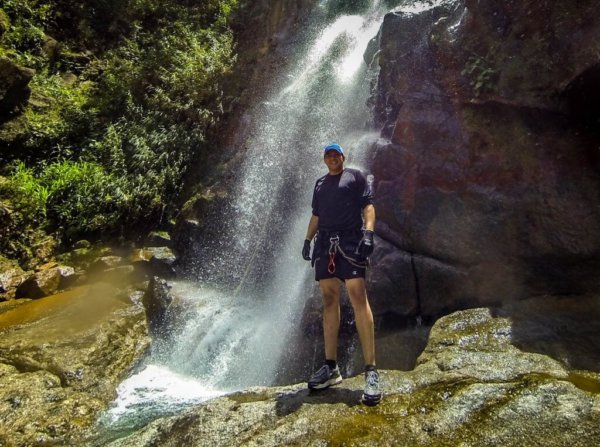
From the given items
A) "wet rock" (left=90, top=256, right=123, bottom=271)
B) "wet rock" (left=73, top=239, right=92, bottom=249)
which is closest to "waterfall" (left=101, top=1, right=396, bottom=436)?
"wet rock" (left=90, top=256, right=123, bottom=271)

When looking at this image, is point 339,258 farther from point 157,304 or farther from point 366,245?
point 157,304

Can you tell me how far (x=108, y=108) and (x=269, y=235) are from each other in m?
8.85

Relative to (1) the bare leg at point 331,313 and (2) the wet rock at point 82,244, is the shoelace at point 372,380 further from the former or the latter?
(2) the wet rock at point 82,244

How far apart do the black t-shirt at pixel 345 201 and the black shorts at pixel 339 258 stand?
0.30 ft

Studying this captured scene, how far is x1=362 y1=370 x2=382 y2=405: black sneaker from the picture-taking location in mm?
4094

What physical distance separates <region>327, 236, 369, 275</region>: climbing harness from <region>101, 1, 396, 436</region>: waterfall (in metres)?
4.07

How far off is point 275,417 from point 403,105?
6.94 m

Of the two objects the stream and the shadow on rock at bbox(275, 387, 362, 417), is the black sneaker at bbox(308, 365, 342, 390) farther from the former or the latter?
the stream

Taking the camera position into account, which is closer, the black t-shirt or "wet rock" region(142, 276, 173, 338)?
the black t-shirt

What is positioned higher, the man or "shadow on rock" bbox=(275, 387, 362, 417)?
the man

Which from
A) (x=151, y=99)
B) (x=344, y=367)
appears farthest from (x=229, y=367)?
(x=151, y=99)

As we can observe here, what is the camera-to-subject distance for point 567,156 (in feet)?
22.3

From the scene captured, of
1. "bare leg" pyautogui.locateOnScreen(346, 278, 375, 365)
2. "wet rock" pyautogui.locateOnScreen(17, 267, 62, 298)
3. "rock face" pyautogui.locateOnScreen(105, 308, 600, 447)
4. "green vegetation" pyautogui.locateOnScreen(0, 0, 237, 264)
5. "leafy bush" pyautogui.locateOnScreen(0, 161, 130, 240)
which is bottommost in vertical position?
"rock face" pyautogui.locateOnScreen(105, 308, 600, 447)

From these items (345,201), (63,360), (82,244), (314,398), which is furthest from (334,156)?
(82,244)
